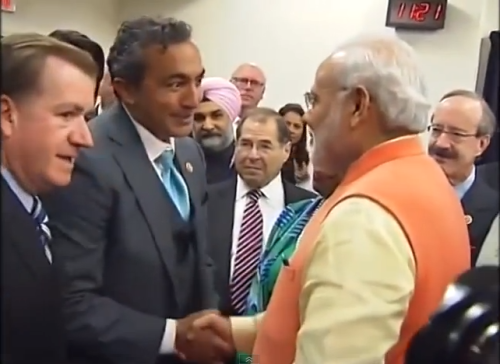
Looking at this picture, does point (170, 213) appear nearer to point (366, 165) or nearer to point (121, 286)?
point (121, 286)

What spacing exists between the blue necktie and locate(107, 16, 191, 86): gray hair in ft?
0.62

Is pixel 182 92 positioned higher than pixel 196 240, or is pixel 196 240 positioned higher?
pixel 182 92

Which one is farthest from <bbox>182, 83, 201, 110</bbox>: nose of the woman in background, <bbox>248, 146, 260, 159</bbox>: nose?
the woman in background

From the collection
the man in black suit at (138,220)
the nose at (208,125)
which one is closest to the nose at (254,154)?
the nose at (208,125)

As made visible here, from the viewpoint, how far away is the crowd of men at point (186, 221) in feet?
3.37

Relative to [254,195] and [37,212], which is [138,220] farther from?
[254,195]

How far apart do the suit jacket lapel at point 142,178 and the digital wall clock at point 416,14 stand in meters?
3.55

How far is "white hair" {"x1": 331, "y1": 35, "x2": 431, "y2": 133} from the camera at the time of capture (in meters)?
1.37

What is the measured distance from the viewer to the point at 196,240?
1.86 metres

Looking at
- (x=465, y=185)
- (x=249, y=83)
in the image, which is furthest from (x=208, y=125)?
(x=249, y=83)

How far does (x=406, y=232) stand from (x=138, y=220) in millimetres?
640

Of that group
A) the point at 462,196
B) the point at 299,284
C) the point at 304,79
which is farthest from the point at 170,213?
the point at 304,79

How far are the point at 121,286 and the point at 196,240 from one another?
228mm

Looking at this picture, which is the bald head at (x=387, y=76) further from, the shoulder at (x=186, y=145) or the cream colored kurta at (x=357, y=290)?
the shoulder at (x=186, y=145)
